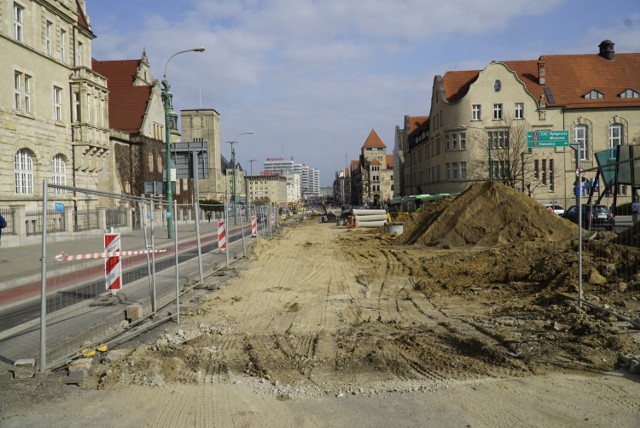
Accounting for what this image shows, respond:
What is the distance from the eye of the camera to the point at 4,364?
A: 640 centimetres

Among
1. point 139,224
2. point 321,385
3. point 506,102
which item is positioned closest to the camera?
point 321,385

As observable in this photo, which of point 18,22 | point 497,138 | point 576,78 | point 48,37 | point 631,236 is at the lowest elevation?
point 631,236

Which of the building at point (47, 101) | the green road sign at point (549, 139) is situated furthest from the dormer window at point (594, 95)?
the building at point (47, 101)

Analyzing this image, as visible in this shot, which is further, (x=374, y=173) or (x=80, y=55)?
(x=374, y=173)

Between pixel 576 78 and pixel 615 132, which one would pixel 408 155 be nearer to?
pixel 576 78

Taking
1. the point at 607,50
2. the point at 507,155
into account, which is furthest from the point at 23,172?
the point at 607,50

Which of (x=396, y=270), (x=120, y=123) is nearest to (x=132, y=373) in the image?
(x=396, y=270)

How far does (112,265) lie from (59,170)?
27572 mm

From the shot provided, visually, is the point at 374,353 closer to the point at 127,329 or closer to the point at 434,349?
the point at 434,349

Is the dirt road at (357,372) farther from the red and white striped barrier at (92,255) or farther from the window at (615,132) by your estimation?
the window at (615,132)

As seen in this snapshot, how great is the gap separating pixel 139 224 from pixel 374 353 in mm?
5332

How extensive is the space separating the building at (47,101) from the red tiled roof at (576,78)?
134ft

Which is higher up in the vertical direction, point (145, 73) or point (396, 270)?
point (145, 73)

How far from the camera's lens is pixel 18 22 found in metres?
28.1
